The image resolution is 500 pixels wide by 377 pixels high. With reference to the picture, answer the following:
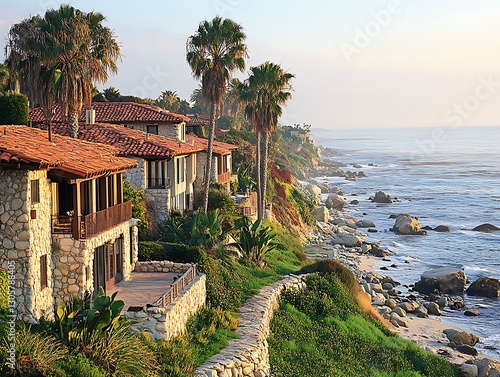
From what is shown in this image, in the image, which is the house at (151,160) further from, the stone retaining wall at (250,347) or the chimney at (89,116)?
the stone retaining wall at (250,347)

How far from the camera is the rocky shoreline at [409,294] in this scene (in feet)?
106

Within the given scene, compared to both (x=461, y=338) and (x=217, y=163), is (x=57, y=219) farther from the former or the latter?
(x=217, y=163)

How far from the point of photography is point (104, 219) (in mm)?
23047

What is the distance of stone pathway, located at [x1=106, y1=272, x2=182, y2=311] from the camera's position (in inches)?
894

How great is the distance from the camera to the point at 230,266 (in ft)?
100

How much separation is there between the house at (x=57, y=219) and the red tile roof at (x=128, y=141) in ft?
26.5

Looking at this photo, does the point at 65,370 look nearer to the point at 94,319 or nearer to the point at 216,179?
the point at 94,319

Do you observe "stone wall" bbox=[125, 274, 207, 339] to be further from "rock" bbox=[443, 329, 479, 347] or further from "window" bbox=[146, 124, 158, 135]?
"window" bbox=[146, 124, 158, 135]

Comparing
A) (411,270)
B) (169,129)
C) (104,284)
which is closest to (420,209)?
(411,270)

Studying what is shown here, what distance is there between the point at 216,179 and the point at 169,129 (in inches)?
240

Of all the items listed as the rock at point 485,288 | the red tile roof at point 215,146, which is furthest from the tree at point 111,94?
the rock at point 485,288

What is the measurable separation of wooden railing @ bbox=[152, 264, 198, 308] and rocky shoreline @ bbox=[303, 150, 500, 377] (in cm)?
1237

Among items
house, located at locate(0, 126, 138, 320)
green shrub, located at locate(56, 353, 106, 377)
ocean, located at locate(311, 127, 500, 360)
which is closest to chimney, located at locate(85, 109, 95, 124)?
house, located at locate(0, 126, 138, 320)

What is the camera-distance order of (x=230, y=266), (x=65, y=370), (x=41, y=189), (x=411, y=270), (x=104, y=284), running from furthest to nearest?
1. (x=411, y=270)
2. (x=230, y=266)
3. (x=104, y=284)
4. (x=41, y=189)
5. (x=65, y=370)
